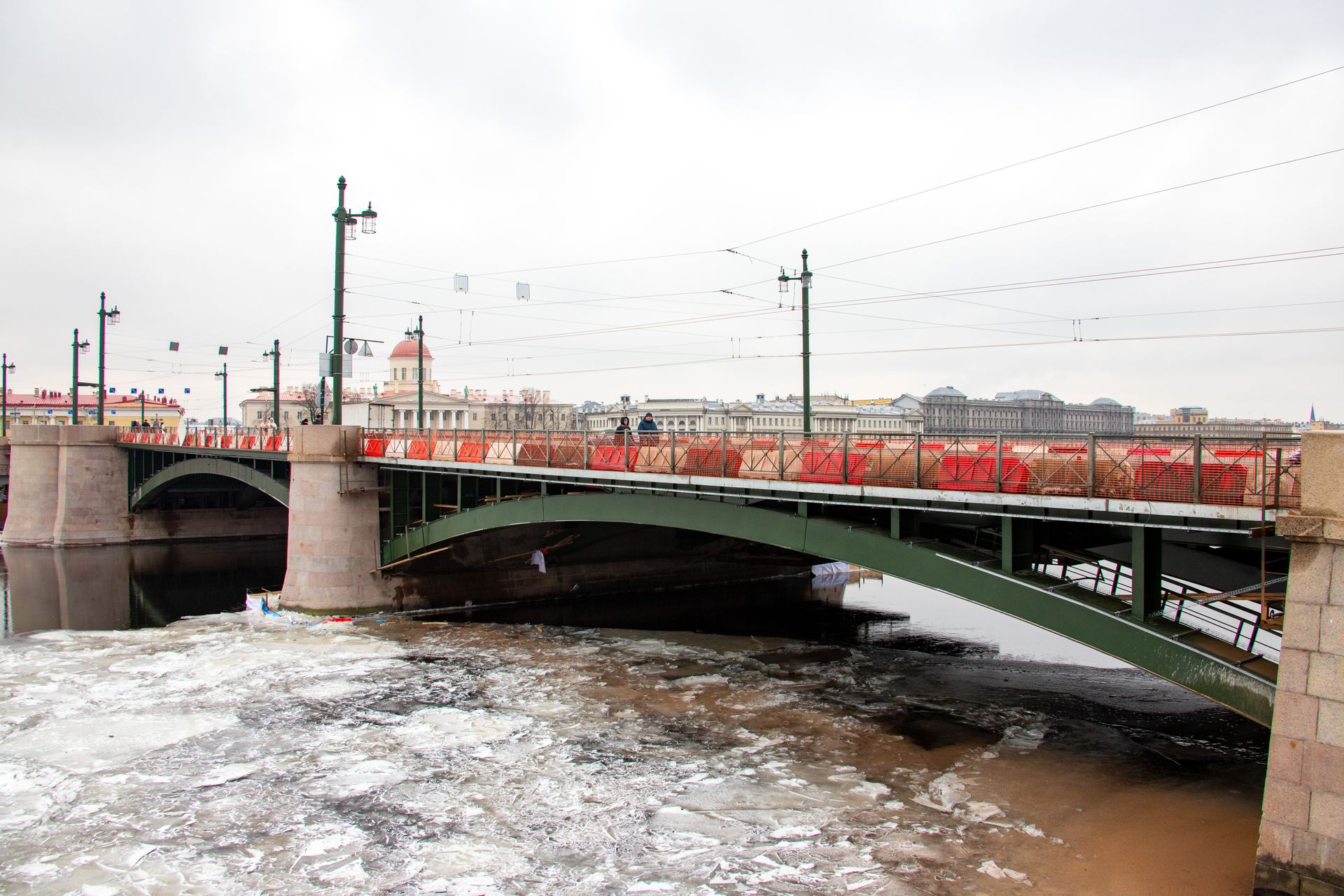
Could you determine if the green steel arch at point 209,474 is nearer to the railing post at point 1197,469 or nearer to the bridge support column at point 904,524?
the bridge support column at point 904,524

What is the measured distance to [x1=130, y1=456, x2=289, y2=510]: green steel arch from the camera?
35.1 meters

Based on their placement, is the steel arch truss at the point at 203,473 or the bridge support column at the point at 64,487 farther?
the bridge support column at the point at 64,487

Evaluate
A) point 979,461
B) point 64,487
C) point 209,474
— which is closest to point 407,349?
point 64,487

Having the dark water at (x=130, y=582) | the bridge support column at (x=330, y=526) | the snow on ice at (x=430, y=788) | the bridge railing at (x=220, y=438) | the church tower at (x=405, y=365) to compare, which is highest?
the church tower at (x=405, y=365)

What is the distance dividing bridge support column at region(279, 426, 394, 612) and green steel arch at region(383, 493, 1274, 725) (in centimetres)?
708

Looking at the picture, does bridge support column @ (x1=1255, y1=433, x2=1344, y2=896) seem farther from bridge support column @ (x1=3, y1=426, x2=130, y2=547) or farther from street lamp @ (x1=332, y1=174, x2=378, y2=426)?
bridge support column @ (x1=3, y1=426, x2=130, y2=547)

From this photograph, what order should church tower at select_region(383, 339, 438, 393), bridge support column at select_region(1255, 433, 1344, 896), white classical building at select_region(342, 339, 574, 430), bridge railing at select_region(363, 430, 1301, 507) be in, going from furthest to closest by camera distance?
church tower at select_region(383, 339, 438, 393)
white classical building at select_region(342, 339, 574, 430)
bridge railing at select_region(363, 430, 1301, 507)
bridge support column at select_region(1255, 433, 1344, 896)

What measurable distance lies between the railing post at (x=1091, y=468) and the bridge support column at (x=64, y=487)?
2212 inches

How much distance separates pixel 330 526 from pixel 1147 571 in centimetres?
2374

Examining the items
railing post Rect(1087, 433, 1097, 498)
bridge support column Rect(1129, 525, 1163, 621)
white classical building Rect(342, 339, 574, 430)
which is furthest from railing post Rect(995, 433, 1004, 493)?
white classical building Rect(342, 339, 574, 430)

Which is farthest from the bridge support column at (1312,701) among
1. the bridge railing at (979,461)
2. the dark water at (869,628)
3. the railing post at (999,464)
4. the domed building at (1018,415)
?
the domed building at (1018,415)

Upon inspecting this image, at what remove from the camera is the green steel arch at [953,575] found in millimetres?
10945

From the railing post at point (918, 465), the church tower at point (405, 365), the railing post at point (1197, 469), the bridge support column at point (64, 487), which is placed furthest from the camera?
the church tower at point (405, 365)

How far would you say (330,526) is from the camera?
94.0 feet
